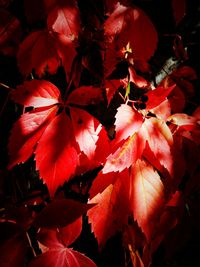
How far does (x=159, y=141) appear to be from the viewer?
35.5 inches

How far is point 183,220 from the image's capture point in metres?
1.22

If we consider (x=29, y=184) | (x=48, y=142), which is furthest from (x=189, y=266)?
(x=48, y=142)

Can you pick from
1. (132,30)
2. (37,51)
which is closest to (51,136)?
(37,51)

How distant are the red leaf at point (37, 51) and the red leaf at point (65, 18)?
66 mm

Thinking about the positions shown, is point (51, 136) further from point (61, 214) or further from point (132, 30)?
point (132, 30)

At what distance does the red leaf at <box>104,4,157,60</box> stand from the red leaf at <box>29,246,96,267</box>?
2.52ft

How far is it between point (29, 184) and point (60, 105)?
2.38ft

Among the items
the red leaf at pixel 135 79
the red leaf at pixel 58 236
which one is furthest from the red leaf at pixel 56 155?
the red leaf at pixel 135 79

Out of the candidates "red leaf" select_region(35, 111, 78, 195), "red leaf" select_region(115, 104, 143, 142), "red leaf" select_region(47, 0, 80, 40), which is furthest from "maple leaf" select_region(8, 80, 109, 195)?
"red leaf" select_region(47, 0, 80, 40)

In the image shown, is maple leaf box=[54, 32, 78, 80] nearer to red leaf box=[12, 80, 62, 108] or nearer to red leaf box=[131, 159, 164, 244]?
red leaf box=[12, 80, 62, 108]

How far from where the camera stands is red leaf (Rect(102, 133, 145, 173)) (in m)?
0.84

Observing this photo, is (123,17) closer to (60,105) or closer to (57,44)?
(57,44)

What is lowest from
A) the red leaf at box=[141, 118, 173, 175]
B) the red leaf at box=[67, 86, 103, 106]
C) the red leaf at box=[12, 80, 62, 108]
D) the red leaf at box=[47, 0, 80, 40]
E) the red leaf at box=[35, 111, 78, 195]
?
the red leaf at box=[141, 118, 173, 175]

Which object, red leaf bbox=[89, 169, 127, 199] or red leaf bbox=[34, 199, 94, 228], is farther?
red leaf bbox=[89, 169, 127, 199]
